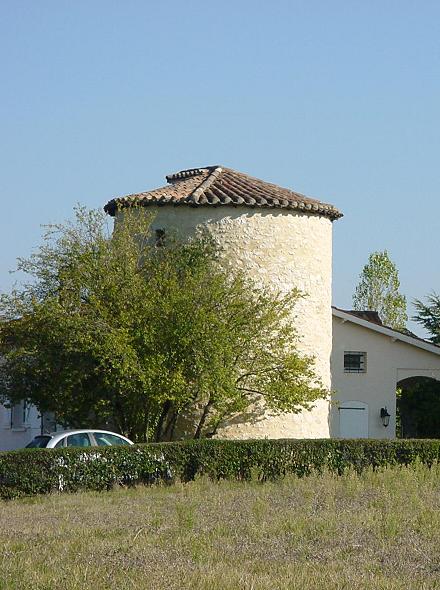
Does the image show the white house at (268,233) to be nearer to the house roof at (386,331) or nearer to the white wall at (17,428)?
the house roof at (386,331)

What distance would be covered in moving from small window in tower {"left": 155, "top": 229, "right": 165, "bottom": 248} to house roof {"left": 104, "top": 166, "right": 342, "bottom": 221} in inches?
29.2

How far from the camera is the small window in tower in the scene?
1264 inches

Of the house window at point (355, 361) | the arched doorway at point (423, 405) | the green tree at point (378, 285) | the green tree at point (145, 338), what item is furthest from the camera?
the green tree at point (378, 285)

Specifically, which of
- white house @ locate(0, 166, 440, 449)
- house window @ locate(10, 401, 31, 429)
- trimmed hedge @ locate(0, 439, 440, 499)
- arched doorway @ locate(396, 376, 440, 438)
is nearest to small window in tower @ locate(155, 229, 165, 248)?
white house @ locate(0, 166, 440, 449)

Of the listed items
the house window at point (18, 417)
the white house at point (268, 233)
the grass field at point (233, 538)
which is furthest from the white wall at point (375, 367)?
the grass field at point (233, 538)

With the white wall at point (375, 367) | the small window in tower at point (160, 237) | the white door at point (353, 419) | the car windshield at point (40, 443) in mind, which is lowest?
the car windshield at point (40, 443)

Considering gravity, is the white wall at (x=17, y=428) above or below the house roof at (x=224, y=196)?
below

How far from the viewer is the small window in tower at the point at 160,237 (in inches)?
1264

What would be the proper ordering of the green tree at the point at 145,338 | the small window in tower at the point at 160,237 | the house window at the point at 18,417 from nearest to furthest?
the green tree at the point at 145,338, the small window in tower at the point at 160,237, the house window at the point at 18,417

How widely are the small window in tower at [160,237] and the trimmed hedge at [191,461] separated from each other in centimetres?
729

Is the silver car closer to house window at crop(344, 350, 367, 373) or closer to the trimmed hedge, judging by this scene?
the trimmed hedge

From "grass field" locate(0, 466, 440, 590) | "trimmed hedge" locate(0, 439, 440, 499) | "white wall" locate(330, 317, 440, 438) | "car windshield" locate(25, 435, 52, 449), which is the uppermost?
"white wall" locate(330, 317, 440, 438)

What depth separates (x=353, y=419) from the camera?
39.4 meters

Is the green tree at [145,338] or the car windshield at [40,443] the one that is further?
the green tree at [145,338]
